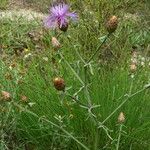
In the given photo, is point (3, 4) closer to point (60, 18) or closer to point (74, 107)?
point (74, 107)

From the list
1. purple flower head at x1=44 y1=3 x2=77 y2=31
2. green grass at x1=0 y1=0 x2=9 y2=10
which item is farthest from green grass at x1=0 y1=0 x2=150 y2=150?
green grass at x1=0 y1=0 x2=9 y2=10

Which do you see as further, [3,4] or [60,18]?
[3,4]

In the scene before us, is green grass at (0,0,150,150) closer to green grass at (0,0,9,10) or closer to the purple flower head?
the purple flower head

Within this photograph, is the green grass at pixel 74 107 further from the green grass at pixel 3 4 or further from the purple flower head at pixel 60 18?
the green grass at pixel 3 4

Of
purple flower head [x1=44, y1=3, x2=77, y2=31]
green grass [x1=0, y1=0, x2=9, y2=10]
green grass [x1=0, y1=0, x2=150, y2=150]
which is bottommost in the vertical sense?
green grass [x1=0, y1=0, x2=9, y2=10]

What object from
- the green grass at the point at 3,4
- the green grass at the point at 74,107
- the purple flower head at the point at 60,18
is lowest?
the green grass at the point at 3,4

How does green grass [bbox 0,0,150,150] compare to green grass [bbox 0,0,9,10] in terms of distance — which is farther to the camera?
green grass [bbox 0,0,9,10]

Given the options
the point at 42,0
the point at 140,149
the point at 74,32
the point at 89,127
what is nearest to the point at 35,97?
the point at 89,127

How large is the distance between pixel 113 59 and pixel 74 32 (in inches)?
32.6

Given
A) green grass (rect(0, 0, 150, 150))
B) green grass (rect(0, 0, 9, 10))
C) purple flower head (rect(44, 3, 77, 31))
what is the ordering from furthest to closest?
1. green grass (rect(0, 0, 9, 10))
2. green grass (rect(0, 0, 150, 150))
3. purple flower head (rect(44, 3, 77, 31))

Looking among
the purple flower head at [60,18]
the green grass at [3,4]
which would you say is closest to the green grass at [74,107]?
the purple flower head at [60,18]

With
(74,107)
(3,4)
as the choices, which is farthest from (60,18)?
(3,4)

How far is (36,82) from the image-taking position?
4.15 m

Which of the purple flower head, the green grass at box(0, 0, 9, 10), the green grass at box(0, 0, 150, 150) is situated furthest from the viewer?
the green grass at box(0, 0, 9, 10)
